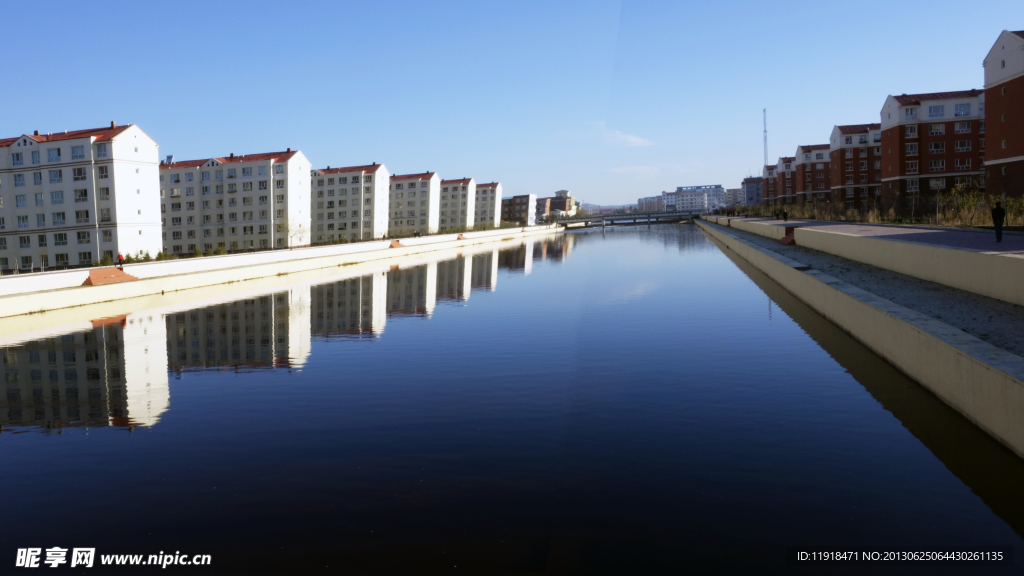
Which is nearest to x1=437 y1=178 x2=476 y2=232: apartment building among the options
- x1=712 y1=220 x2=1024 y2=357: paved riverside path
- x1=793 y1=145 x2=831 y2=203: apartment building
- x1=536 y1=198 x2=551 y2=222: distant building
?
x1=793 y1=145 x2=831 y2=203: apartment building

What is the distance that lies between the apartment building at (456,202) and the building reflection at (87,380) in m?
95.8

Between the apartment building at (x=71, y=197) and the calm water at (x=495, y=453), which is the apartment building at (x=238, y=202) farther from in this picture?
the calm water at (x=495, y=453)

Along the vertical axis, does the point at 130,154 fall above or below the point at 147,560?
above

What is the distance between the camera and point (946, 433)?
7410mm

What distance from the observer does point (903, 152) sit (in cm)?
5888

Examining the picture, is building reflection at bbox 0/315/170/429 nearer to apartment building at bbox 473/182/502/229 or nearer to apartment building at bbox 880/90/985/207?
apartment building at bbox 880/90/985/207

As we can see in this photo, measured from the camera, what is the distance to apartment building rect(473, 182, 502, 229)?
122688 mm

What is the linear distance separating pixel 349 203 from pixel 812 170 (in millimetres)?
62150

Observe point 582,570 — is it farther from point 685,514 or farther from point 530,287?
point 530,287

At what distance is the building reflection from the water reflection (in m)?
0.02

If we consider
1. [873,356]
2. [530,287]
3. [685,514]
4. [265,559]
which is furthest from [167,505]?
[530,287]

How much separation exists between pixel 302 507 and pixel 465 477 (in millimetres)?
1414

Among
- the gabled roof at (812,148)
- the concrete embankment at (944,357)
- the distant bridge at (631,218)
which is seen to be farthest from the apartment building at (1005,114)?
the distant bridge at (631,218)

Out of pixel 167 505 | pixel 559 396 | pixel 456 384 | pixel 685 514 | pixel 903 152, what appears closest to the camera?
pixel 685 514
